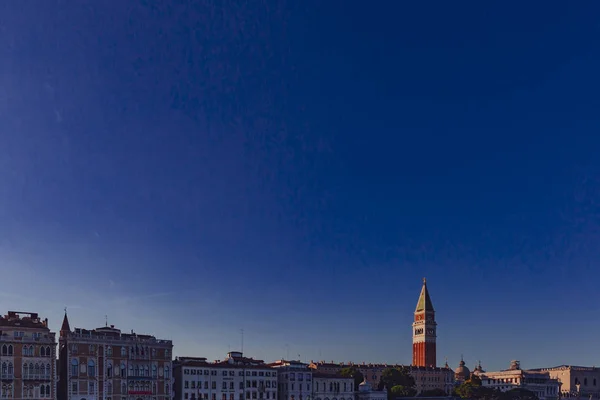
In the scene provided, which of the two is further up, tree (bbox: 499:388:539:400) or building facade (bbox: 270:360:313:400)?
building facade (bbox: 270:360:313:400)

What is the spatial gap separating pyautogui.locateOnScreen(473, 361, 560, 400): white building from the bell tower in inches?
548

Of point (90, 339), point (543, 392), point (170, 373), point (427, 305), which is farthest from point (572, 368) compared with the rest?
point (90, 339)

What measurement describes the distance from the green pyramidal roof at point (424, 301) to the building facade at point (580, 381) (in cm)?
3399

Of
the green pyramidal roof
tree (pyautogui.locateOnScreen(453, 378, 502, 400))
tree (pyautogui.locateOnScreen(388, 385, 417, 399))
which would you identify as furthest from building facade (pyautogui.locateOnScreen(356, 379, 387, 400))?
the green pyramidal roof

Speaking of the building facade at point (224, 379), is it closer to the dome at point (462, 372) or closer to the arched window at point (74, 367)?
the arched window at point (74, 367)

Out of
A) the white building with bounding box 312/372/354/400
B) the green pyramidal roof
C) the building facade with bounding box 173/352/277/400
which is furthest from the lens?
the green pyramidal roof

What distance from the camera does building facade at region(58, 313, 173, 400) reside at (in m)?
84.9

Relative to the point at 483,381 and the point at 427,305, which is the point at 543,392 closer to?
the point at 483,381

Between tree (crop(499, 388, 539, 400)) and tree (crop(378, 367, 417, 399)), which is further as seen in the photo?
tree (crop(499, 388, 539, 400))

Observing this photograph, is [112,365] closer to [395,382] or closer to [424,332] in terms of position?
[395,382]

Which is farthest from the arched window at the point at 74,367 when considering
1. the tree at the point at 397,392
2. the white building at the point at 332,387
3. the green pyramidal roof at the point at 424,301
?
the green pyramidal roof at the point at 424,301

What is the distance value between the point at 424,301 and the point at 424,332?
779 cm

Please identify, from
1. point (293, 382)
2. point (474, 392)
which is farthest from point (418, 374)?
point (293, 382)

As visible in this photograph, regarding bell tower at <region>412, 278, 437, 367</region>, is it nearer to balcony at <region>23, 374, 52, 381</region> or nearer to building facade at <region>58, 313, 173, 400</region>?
building facade at <region>58, 313, 173, 400</region>
